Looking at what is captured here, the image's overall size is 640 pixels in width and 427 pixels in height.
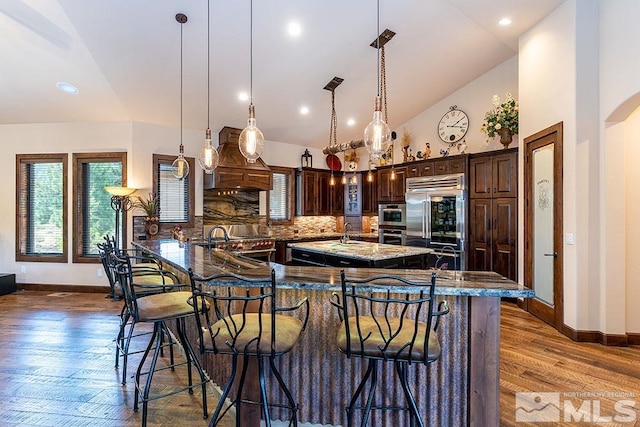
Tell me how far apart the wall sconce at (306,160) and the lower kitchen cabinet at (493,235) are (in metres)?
3.55

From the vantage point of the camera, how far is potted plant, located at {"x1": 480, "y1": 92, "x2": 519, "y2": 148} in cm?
509

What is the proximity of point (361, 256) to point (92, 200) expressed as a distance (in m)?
4.86

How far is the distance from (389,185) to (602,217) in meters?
3.86

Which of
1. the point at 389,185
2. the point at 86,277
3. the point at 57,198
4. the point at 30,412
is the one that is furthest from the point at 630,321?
the point at 57,198

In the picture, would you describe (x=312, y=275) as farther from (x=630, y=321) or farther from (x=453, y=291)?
(x=630, y=321)

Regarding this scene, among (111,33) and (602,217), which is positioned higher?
(111,33)

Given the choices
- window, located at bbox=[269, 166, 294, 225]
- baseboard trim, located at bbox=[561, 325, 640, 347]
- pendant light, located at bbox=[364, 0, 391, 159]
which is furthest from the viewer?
window, located at bbox=[269, 166, 294, 225]

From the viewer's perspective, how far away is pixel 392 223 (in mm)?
6910

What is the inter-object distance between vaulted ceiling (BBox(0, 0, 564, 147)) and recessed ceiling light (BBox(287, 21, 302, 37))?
6cm

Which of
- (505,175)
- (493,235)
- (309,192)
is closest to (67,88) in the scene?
(309,192)

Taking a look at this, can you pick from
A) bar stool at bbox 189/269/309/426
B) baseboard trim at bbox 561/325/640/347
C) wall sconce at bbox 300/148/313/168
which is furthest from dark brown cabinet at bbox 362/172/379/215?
bar stool at bbox 189/269/309/426

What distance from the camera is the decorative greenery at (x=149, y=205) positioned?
5454 mm

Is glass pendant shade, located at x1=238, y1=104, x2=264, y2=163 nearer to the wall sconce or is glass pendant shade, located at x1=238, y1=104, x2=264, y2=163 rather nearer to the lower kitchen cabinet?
the lower kitchen cabinet

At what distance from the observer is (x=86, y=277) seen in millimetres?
5730
